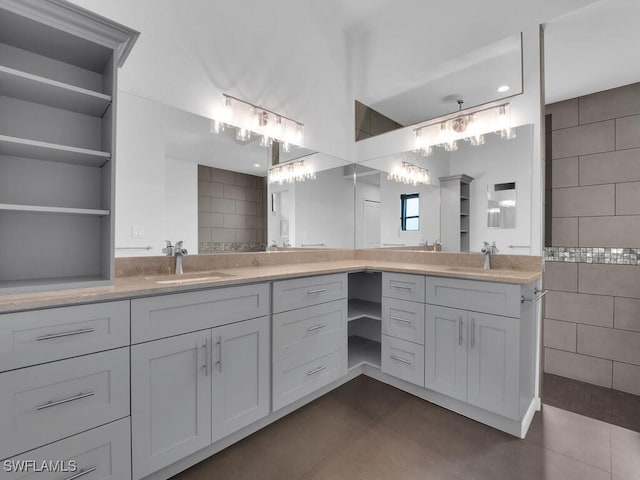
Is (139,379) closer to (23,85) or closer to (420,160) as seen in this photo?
(23,85)

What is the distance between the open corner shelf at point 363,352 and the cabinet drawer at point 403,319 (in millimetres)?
340

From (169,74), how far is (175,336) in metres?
1.55

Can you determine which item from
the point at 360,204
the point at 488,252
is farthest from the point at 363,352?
the point at 360,204

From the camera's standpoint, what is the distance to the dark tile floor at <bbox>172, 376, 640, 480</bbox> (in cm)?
152

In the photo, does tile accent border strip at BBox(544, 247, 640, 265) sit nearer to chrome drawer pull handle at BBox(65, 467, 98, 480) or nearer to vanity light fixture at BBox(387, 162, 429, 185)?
vanity light fixture at BBox(387, 162, 429, 185)

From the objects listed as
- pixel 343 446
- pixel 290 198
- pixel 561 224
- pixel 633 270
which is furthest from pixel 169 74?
pixel 633 270

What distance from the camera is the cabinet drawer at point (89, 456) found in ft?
3.53

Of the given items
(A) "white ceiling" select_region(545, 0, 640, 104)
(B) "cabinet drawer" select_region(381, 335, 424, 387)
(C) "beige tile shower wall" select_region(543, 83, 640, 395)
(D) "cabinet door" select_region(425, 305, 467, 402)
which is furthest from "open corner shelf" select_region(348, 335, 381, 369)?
(A) "white ceiling" select_region(545, 0, 640, 104)

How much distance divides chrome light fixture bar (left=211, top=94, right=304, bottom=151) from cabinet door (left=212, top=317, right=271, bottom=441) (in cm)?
137

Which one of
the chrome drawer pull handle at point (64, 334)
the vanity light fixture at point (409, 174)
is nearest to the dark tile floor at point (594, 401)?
the vanity light fixture at point (409, 174)

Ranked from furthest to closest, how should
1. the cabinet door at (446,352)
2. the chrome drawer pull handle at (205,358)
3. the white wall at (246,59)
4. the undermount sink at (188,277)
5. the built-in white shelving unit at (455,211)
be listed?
the built-in white shelving unit at (455,211), the cabinet door at (446,352), the white wall at (246,59), the undermount sink at (188,277), the chrome drawer pull handle at (205,358)

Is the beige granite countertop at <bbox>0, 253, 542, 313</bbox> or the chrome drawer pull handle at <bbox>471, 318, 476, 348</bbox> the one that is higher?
the beige granite countertop at <bbox>0, 253, 542, 313</bbox>

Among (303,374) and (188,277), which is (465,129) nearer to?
(303,374)

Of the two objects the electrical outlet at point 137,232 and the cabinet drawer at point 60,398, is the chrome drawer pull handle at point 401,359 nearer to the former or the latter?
the cabinet drawer at point 60,398
